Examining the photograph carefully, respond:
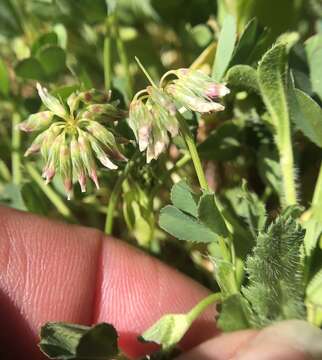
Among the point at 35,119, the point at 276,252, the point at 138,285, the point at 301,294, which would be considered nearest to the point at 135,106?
the point at 35,119

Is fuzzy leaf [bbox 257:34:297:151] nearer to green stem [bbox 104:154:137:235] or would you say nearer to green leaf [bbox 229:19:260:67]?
green leaf [bbox 229:19:260:67]

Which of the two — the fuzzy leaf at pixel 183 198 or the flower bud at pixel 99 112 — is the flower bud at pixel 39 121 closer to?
the flower bud at pixel 99 112

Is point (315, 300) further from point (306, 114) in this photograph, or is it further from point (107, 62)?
point (107, 62)

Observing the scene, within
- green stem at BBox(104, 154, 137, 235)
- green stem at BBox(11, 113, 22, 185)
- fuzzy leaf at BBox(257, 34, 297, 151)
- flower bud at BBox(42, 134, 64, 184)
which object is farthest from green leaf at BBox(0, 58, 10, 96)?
fuzzy leaf at BBox(257, 34, 297, 151)

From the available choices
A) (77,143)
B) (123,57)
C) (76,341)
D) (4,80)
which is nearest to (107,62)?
(123,57)

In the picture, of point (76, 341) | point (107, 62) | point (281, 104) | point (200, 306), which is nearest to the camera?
point (76, 341)

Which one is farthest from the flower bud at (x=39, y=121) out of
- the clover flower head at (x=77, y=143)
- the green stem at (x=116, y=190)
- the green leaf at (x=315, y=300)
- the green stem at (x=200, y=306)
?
the green leaf at (x=315, y=300)
